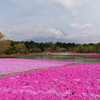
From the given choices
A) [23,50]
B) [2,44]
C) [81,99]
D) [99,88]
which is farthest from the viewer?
[23,50]

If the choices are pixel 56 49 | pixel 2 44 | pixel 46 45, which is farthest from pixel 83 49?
pixel 2 44

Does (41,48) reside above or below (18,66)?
above

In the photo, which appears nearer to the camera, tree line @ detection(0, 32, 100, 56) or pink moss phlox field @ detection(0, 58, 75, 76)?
pink moss phlox field @ detection(0, 58, 75, 76)

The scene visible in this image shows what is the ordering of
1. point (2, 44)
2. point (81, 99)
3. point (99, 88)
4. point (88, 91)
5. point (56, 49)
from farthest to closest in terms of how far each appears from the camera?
1. point (56, 49)
2. point (2, 44)
3. point (99, 88)
4. point (88, 91)
5. point (81, 99)

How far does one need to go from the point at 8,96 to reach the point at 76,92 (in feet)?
10.8

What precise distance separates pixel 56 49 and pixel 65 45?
13.8 metres

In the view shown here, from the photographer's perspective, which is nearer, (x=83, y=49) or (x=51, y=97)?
(x=51, y=97)

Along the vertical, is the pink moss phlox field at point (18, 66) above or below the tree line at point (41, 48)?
below

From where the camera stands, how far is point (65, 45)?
98.7 meters

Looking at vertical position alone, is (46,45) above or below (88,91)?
above

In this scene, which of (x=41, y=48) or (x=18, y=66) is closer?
(x=18, y=66)

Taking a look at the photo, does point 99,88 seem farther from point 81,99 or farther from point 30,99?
point 30,99

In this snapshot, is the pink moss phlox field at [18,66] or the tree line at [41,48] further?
the tree line at [41,48]

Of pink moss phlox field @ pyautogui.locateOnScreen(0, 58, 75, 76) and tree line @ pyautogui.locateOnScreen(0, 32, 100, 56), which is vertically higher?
tree line @ pyautogui.locateOnScreen(0, 32, 100, 56)
